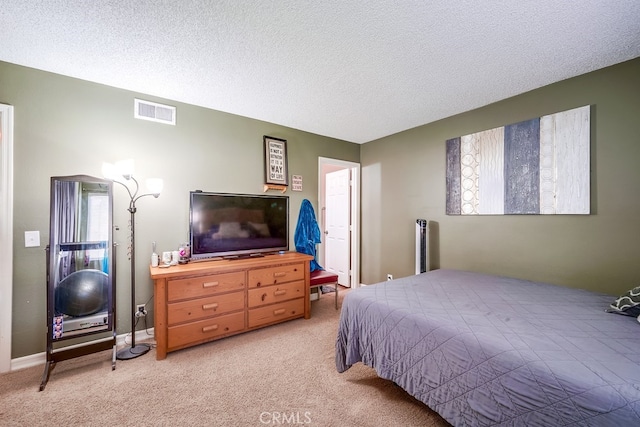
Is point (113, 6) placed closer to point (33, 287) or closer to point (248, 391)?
point (33, 287)

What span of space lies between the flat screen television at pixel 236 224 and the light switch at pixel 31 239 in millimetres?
1158

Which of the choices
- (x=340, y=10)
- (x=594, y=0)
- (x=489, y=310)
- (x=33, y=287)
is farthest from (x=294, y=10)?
(x=33, y=287)

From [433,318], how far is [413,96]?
7.07 ft

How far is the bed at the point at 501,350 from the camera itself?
3.18ft

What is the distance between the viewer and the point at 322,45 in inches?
69.7

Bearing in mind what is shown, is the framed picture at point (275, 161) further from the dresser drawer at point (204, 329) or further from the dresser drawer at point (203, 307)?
the dresser drawer at point (204, 329)

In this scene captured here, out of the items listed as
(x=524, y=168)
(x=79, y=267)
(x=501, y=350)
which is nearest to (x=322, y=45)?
(x=501, y=350)

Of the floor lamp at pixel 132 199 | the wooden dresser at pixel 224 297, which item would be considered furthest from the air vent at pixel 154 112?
the wooden dresser at pixel 224 297

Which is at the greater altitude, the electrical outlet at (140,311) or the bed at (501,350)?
the bed at (501,350)

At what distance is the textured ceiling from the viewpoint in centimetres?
146

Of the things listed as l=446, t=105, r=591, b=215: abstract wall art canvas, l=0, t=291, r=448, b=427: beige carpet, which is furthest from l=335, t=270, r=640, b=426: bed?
l=446, t=105, r=591, b=215: abstract wall art canvas

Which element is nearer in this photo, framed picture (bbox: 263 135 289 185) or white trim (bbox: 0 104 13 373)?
white trim (bbox: 0 104 13 373)

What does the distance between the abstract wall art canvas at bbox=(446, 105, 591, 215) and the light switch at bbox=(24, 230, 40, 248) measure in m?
4.14

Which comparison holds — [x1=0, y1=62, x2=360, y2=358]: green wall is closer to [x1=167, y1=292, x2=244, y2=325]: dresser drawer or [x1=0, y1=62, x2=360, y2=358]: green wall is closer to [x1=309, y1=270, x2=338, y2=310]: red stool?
[x1=167, y1=292, x2=244, y2=325]: dresser drawer
